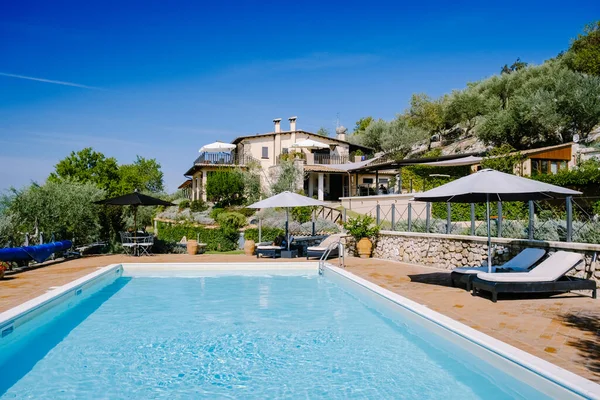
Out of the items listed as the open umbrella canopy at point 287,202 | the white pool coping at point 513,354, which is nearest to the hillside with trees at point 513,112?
the open umbrella canopy at point 287,202

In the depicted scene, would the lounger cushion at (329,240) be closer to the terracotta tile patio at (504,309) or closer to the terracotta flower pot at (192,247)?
the terracotta tile patio at (504,309)

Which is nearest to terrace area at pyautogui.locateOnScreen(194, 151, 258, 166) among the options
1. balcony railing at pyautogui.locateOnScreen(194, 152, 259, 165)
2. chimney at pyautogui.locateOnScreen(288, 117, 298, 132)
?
balcony railing at pyautogui.locateOnScreen(194, 152, 259, 165)

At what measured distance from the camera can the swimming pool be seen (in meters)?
5.14

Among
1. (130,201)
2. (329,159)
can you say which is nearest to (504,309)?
(130,201)

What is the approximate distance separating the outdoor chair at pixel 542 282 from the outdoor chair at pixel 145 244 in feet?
41.3

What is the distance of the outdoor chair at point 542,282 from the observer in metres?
7.88

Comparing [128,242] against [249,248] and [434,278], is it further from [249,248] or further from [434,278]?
[434,278]

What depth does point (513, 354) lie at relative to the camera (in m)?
4.87

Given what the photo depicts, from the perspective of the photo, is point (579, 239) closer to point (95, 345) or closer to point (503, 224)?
point (503, 224)

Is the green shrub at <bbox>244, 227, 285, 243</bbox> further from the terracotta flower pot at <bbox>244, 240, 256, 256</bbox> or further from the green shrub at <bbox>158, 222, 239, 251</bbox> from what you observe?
the terracotta flower pot at <bbox>244, 240, 256, 256</bbox>

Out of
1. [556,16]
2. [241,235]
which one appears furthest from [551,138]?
[241,235]

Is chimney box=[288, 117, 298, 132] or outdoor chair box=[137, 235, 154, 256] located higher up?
chimney box=[288, 117, 298, 132]

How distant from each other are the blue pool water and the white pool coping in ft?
0.76

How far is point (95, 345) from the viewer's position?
273 inches
